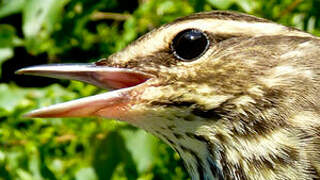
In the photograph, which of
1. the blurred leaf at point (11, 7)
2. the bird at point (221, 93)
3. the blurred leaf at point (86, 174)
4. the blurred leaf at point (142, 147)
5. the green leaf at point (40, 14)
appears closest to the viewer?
the bird at point (221, 93)

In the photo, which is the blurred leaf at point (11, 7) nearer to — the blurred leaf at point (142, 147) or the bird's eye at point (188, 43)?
the blurred leaf at point (142, 147)

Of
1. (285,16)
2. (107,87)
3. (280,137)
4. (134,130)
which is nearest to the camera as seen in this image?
(280,137)

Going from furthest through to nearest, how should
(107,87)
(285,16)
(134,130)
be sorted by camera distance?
(285,16), (134,130), (107,87)

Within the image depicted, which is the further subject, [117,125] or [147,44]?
[117,125]

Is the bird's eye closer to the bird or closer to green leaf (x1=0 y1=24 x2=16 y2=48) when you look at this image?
the bird

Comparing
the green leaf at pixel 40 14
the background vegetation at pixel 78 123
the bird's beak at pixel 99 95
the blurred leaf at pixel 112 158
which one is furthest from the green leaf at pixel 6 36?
the bird's beak at pixel 99 95

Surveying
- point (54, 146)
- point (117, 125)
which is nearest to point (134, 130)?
point (117, 125)

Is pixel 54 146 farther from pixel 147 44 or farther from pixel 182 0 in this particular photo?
pixel 147 44
